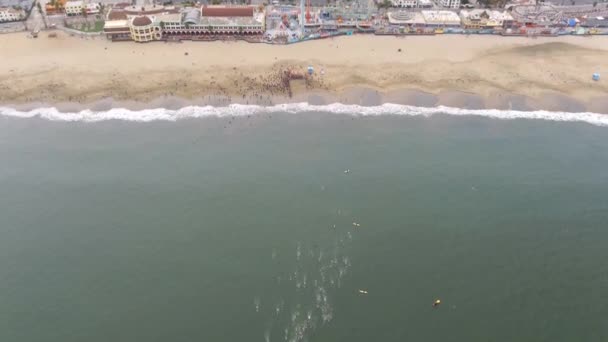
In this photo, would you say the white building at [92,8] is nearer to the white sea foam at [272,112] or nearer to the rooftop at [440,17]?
the white sea foam at [272,112]

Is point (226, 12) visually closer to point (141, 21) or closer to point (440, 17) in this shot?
point (141, 21)

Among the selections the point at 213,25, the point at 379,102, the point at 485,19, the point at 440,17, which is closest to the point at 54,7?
the point at 213,25

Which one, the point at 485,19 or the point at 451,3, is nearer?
Result: the point at 485,19

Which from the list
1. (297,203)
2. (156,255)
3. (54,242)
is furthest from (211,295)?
(54,242)

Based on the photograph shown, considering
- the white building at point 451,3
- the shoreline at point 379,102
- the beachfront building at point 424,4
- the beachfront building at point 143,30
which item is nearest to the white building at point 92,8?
the beachfront building at point 143,30

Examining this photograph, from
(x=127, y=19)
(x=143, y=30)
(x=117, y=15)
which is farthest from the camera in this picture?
(x=117, y=15)
